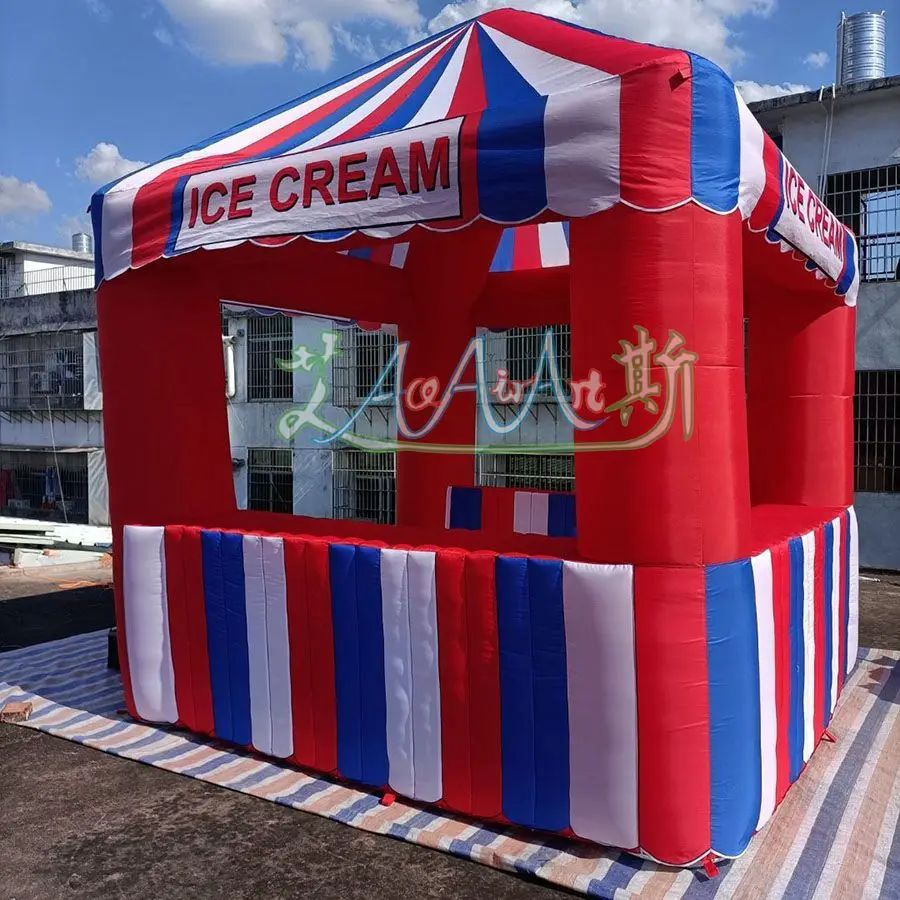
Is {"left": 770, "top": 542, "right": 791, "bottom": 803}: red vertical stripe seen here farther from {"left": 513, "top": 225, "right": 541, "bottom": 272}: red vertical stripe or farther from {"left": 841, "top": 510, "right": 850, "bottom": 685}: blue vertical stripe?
{"left": 513, "top": 225, "right": 541, "bottom": 272}: red vertical stripe

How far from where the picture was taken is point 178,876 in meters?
3.22

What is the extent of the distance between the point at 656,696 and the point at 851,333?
3.26 metres

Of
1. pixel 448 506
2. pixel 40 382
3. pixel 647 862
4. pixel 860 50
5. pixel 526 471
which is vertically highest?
pixel 860 50

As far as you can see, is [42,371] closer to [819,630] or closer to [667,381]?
[819,630]

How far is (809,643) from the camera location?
159 inches

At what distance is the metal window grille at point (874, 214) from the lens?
10.2 meters

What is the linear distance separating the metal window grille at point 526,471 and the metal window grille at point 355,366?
2384 millimetres

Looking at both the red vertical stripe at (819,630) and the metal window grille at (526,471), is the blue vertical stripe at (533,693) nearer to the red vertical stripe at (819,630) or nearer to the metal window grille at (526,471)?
the red vertical stripe at (819,630)

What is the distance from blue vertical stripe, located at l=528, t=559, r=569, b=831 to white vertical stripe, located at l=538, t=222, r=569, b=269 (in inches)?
148

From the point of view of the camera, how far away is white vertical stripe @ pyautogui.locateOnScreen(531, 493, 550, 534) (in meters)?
6.73

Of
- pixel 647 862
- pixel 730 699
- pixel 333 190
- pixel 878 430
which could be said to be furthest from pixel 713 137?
pixel 878 430

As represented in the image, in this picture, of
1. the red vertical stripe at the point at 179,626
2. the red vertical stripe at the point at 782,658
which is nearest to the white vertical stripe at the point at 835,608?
the red vertical stripe at the point at 782,658

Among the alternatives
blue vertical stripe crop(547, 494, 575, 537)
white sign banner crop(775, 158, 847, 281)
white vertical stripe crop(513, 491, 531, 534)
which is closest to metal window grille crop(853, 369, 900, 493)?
blue vertical stripe crop(547, 494, 575, 537)

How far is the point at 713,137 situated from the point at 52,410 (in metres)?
16.1
